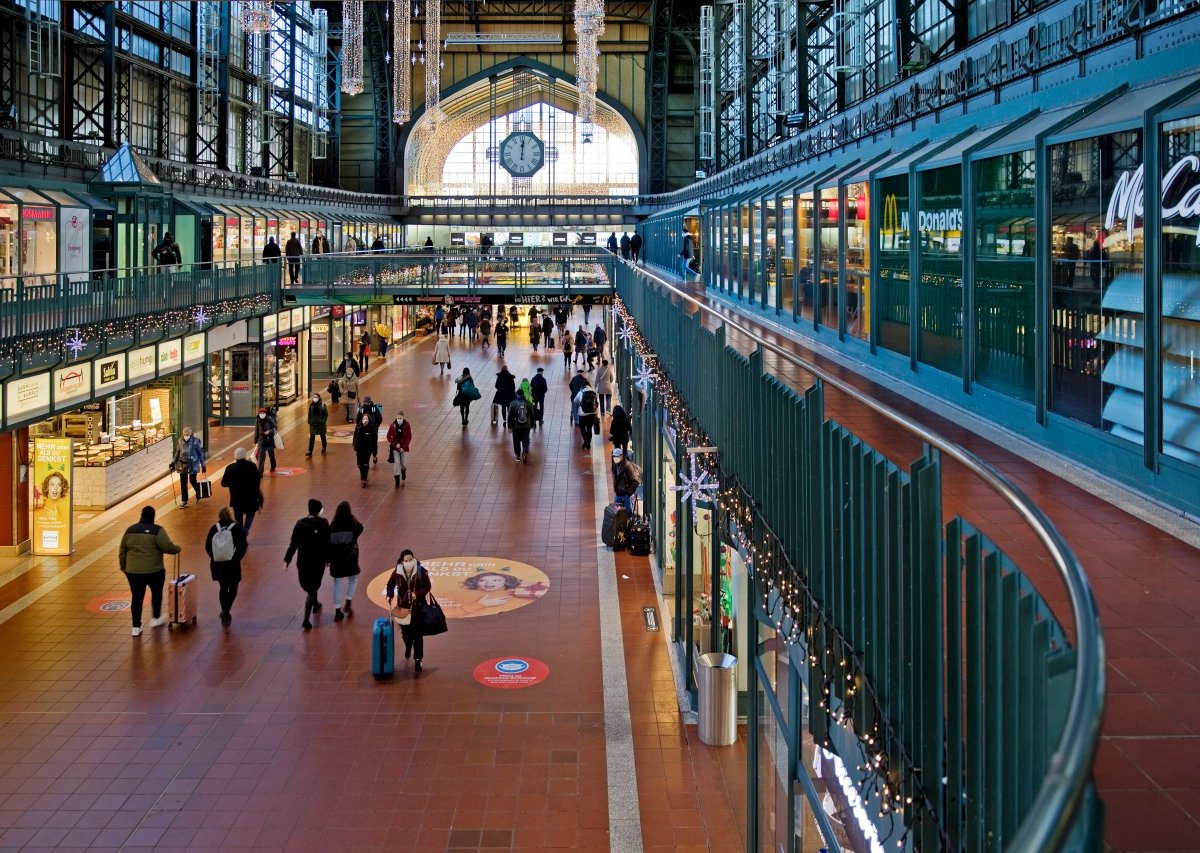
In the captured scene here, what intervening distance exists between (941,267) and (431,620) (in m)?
5.92

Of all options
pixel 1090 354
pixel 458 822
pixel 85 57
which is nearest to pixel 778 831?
pixel 458 822

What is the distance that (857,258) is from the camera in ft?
43.1

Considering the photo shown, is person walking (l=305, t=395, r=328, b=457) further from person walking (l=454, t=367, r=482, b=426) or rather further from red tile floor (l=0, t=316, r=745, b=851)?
red tile floor (l=0, t=316, r=745, b=851)

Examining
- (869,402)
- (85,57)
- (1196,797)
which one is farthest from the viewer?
(85,57)

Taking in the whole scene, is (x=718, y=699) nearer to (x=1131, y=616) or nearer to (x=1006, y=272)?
(x=1006, y=272)

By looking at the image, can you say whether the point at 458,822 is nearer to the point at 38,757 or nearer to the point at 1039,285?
the point at 38,757

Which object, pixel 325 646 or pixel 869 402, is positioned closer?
pixel 869 402

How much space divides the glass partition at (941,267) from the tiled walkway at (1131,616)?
2.73 meters

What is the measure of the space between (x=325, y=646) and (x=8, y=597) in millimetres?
4726

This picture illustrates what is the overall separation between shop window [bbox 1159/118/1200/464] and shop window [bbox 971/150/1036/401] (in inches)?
50.4

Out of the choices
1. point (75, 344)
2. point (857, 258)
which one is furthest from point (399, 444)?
point (857, 258)

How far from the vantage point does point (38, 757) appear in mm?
9852

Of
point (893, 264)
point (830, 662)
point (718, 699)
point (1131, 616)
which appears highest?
point (893, 264)

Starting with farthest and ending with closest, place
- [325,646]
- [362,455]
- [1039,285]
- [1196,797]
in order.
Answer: [362,455] < [325,646] < [1039,285] < [1196,797]
